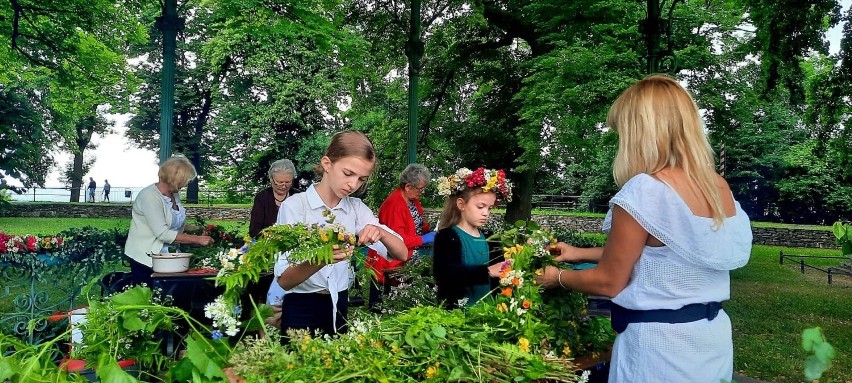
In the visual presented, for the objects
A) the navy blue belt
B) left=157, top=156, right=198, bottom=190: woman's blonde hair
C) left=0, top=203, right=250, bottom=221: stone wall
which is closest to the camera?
the navy blue belt

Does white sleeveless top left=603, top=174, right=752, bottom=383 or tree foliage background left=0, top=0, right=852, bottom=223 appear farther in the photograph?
tree foliage background left=0, top=0, right=852, bottom=223

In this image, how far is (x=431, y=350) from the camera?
5.47 feet

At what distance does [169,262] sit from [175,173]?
0.74 metres

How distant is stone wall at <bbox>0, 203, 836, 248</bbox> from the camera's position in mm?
23781

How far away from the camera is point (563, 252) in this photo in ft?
7.37

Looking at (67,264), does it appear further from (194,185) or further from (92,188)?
(92,188)

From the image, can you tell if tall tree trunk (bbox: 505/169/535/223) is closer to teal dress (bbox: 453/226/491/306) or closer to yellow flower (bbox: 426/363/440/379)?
A: teal dress (bbox: 453/226/491/306)

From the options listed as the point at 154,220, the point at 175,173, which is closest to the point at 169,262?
the point at 154,220

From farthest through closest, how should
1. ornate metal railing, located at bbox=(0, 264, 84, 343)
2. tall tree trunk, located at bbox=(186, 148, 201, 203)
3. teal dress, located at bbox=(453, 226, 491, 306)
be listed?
1. tall tree trunk, located at bbox=(186, 148, 201, 203)
2. ornate metal railing, located at bbox=(0, 264, 84, 343)
3. teal dress, located at bbox=(453, 226, 491, 306)

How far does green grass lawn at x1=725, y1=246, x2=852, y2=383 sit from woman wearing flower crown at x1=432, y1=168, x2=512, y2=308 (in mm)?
1519

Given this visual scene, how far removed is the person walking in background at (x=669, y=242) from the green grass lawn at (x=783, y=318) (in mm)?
1490

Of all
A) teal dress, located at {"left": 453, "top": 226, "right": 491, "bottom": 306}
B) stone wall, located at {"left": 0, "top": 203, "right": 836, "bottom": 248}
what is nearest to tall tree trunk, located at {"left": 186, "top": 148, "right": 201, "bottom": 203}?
stone wall, located at {"left": 0, "top": 203, "right": 836, "bottom": 248}

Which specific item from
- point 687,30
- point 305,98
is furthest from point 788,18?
point 305,98

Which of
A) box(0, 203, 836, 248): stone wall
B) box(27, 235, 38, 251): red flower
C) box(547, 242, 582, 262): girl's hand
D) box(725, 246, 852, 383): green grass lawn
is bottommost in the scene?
box(725, 246, 852, 383): green grass lawn
